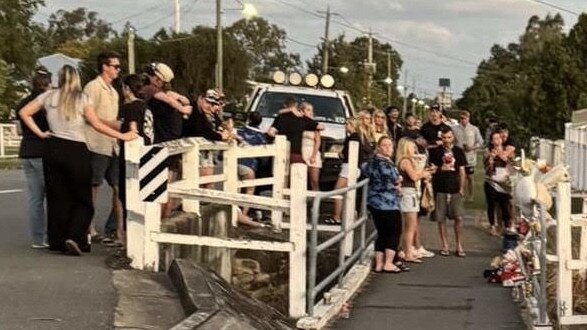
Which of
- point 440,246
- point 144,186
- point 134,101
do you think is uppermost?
point 134,101

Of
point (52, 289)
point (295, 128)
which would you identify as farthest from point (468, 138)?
point (52, 289)

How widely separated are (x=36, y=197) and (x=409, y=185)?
499 cm

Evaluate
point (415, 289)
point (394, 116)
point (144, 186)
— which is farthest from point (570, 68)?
point (144, 186)

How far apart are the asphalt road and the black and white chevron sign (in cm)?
71

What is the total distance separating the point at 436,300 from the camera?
1156 cm

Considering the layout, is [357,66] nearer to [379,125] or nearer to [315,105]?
[315,105]

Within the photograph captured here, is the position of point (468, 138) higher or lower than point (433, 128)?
lower

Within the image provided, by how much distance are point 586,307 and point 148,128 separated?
424 cm

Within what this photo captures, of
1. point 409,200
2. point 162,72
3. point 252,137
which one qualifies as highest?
point 162,72

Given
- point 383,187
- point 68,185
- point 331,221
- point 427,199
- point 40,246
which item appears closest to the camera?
point 68,185

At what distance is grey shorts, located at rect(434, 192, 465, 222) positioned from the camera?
1484cm

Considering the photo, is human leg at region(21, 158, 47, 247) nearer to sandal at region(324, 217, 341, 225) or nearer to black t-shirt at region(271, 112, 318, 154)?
sandal at region(324, 217, 341, 225)

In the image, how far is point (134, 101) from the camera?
10211 millimetres

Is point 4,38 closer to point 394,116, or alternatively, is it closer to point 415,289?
point 394,116
